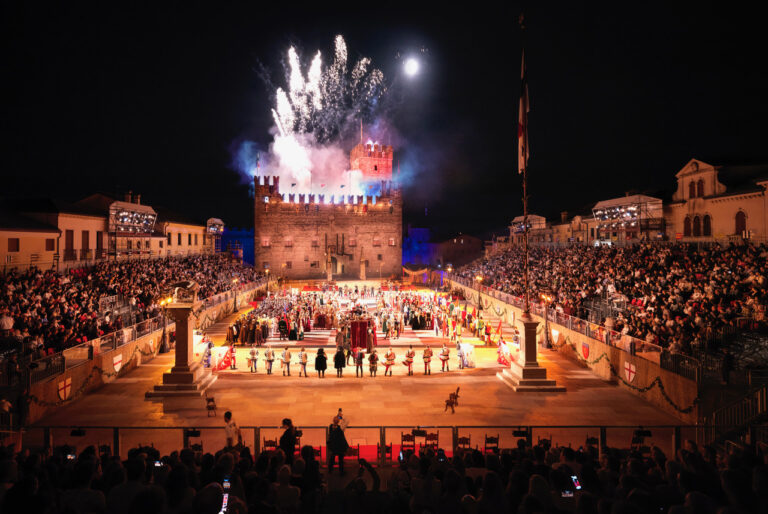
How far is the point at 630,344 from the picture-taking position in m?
14.4

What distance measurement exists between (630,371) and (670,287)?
6036 mm

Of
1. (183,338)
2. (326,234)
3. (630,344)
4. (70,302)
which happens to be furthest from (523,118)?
(326,234)

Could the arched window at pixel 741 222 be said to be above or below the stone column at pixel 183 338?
above

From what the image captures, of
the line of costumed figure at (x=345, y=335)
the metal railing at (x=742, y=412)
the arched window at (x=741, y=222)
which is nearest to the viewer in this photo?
the metal railing at (x=742, y=412)

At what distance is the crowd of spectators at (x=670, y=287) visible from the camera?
14078 millimetres

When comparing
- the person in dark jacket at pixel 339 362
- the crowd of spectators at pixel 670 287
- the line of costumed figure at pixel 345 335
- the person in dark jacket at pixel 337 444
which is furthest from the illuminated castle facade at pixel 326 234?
the person in dark jacket at pixel 337 444

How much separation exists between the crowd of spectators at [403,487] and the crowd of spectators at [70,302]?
9688 millimetres

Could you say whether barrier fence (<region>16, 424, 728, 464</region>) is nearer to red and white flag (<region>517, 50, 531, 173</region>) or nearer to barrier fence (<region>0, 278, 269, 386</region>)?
barrier fence (<region>0, 278, 269, 386</region>)

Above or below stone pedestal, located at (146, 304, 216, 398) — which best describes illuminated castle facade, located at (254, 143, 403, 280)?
above

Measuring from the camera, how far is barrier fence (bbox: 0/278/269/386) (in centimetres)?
1120

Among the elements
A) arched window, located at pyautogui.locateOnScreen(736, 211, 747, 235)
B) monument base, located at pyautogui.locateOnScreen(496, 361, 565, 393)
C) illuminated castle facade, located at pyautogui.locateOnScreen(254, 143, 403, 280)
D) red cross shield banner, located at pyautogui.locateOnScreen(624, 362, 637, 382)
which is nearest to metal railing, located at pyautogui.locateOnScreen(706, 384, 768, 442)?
red cross shield banner, located at pyautogui.locateOnScreen(624, 362, 637, 382)

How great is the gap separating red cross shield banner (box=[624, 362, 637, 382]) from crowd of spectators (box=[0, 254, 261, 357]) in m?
18.1

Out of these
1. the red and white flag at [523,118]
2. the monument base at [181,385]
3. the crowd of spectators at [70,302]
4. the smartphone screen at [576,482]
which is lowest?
the monument base at [181,385]

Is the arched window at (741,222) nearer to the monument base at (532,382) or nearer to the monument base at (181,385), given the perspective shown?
the monument base at (532,382)
